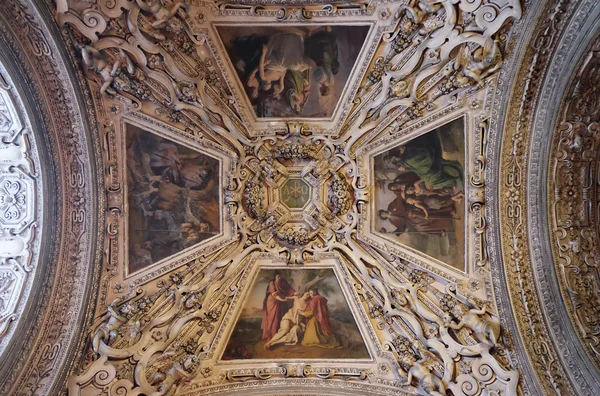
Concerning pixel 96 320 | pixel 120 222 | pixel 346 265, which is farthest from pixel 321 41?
pixel 96 320

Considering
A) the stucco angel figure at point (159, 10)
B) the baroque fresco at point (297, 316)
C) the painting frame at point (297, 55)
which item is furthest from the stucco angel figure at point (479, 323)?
the stucco angel figure at point (159, 10)

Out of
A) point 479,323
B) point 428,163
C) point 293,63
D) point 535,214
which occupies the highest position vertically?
point 293,63

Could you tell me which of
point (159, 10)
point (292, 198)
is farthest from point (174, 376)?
point (159, 10)

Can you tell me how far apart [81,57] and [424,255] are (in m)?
7.84

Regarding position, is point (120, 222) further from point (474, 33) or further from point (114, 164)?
point (474, 33)

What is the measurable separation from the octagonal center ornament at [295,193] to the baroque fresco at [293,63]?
1.52m

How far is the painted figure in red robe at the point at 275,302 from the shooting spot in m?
10.8

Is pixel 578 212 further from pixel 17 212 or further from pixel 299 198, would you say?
pixel 17 212

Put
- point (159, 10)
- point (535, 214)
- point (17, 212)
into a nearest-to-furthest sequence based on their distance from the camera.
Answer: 1. point (159, 10)
2. point (17, 212)
3. point (535, 214)

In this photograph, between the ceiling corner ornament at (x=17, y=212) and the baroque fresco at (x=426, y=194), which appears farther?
the baroque fresco at (x=426, y=194)

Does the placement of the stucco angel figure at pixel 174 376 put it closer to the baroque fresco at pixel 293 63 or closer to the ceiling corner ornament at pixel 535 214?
the baroque fresco at pixel 293 63

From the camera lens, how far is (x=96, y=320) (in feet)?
32.2

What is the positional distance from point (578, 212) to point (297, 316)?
246 inches

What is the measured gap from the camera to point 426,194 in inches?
410
